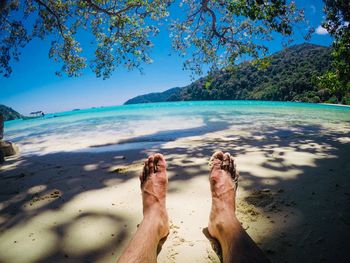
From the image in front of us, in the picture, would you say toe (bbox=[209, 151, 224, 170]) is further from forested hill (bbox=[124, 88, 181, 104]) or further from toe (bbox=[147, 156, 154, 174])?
forested hill (bbox=[124, 88, 181, 104])

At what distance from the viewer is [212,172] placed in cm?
266

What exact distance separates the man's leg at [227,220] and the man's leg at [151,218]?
42 cm

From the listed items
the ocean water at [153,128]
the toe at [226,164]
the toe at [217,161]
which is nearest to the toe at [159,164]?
the toe at [217,161]

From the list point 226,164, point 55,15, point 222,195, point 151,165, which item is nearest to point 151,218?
point 222,195

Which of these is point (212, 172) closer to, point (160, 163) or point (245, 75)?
point (160, 163)

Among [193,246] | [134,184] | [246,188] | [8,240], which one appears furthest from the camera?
[134,184]

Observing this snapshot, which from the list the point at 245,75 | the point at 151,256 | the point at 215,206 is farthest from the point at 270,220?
the point at 245,75

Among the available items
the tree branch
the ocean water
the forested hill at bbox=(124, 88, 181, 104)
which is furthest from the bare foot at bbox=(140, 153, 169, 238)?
the forested hill at bbox=(124, 88, 181, 104)

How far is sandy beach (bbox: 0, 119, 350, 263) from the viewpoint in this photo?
1.75 metres

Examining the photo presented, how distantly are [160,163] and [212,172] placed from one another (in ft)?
1.94

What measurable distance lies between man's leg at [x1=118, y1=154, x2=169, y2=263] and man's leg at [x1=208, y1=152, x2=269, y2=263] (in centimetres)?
42

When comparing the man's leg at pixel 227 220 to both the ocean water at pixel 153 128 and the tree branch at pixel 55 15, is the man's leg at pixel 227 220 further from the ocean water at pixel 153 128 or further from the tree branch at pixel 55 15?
the tree branch at pixel 55 15

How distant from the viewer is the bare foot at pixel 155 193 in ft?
6.44

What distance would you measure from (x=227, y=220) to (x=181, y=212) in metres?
0.63
